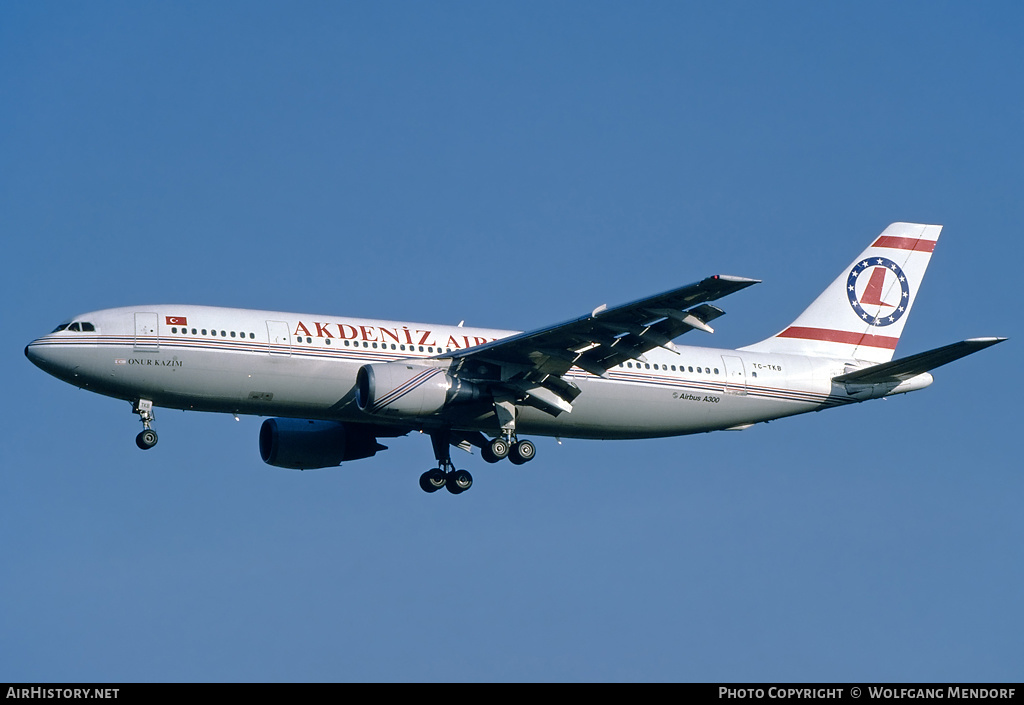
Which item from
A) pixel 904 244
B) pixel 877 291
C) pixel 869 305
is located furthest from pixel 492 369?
pixel 904 244

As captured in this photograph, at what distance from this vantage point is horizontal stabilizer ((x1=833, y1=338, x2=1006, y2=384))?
4244 centimetres

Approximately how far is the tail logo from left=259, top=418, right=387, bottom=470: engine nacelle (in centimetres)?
1816

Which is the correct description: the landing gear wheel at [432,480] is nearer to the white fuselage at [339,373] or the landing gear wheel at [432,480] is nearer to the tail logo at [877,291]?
the white fuselage at [339,373]

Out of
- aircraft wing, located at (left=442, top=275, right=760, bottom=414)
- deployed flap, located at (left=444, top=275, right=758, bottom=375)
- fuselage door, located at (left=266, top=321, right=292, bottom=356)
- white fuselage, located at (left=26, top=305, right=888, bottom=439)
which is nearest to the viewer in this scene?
deployed flap, located at (left=444, top=275, right=758, bottom=375)

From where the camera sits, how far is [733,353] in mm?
49344

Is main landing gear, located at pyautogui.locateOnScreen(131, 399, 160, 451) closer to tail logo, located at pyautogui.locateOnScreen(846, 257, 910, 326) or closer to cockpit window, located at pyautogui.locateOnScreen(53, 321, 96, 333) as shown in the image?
cockpit window, located at pyautogui.locateOnScreen(53, 321, 96, 333)

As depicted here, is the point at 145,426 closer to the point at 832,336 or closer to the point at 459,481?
the point at 459,481

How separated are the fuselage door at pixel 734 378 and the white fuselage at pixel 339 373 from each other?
46mm

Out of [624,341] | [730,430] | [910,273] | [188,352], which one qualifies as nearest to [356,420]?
[188,352]

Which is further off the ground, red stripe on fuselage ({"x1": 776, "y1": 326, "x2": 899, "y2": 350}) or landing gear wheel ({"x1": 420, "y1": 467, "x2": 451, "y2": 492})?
red stripe on fuselage ({"x1": 776, "y1": 326, "x2": 899, "y2": 350})

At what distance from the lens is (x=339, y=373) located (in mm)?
43781

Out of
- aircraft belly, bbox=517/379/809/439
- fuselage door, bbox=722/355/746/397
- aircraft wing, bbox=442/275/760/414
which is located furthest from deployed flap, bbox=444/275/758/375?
fuselage door, bbox=722/355/746/397

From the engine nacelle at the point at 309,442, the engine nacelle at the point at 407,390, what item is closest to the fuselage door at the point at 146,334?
the engine nacelle at the point at 407,390
